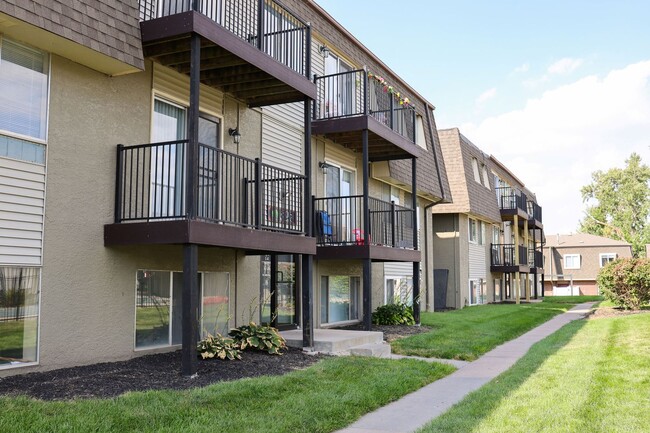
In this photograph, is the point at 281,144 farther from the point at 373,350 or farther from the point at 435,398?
the point at 435,398

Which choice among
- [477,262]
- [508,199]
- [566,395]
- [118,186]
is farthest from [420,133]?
[566,395]

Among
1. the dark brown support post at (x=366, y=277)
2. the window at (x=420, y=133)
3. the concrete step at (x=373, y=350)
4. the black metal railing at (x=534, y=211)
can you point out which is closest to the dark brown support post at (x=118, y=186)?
the concrete step at (x=373, y=350)

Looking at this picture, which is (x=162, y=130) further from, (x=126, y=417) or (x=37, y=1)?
(x=126, y=417)

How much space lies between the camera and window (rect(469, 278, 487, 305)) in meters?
28.3

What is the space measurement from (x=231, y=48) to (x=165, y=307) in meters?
3.98

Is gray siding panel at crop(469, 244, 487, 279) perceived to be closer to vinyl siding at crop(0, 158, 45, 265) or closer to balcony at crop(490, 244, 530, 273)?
balcony at crop(490, 244, 530, 273)

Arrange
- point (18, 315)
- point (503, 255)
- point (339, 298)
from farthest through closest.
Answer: point (503, 255) → point (339, 298) → point (18, 315)

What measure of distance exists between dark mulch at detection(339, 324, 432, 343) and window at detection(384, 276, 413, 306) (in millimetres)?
2714

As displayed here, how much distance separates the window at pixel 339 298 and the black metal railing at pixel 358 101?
3.96 metres

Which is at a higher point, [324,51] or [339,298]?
[324,51]

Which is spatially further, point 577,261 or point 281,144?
point 577,261

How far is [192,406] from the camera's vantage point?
6316mm

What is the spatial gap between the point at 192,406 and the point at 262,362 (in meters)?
2.98

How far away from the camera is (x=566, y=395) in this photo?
25.5ft
